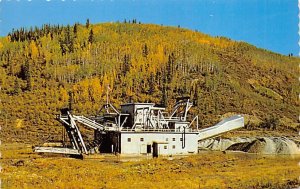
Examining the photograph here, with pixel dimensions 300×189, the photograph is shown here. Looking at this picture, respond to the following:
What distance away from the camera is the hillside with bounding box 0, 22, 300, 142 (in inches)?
2744

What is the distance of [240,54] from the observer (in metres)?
112

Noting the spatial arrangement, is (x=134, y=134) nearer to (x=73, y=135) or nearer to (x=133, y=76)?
(x=73, y=135)

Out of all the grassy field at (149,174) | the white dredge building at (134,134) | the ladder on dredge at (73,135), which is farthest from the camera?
the white dredge building at (134,134)

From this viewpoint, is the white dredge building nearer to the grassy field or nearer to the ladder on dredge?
the ladder on dredge

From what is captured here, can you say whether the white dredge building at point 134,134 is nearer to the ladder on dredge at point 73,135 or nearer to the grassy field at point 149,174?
the ladder on dredge at point 73,135

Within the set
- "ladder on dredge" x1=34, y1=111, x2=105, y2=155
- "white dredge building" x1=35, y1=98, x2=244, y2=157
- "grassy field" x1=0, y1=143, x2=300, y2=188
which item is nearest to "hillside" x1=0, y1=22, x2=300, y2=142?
"white dredge building" x1=35, y1=98, x2=244, y2=157

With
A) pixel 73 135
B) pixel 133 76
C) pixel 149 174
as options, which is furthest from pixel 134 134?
pixel 133 76

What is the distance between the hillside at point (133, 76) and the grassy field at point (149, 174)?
26.8 meters

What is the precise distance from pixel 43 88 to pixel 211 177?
5946 centimetres

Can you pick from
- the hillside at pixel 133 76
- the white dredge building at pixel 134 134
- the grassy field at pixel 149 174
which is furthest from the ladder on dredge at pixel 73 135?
the hillside at pixel 133 76

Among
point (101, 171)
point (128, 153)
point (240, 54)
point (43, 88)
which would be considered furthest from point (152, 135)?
point (240, 54)

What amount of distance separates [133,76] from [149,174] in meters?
65.5

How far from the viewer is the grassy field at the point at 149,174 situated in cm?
1959

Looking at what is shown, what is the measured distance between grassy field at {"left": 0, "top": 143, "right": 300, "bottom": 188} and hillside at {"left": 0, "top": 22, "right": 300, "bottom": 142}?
2680 centimetres
